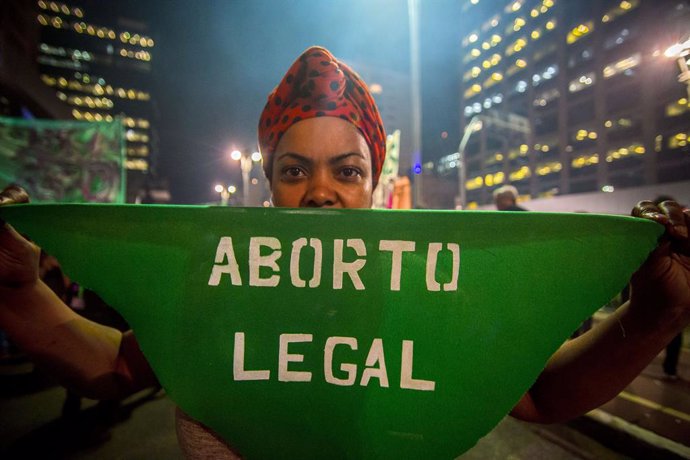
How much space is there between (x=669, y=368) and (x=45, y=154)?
11591 mm

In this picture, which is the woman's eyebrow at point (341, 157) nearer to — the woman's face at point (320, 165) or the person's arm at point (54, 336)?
the woman's face at point (320, 165)

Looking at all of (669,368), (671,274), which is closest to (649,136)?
(669,368)

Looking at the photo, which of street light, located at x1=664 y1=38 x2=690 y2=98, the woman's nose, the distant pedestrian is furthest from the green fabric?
the distant pedestrian

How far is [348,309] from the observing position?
90 cm

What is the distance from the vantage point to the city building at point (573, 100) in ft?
142

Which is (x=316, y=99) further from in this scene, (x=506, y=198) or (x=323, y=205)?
(x=506, y=198)

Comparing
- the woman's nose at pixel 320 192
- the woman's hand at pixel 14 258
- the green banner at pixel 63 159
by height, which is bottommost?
the woman's hand at pixel 14 258

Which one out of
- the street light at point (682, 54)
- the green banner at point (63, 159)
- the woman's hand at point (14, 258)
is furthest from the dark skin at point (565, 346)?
the green banner at point (63, 159)

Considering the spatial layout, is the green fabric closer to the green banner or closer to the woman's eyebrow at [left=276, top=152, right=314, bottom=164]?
the woman's eyebrow at [left=276, top=152, right=314, bottom=164]

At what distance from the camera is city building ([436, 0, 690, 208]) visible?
1700 inches

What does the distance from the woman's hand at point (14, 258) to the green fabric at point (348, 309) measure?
0.05 meters

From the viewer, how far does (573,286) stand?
88cm

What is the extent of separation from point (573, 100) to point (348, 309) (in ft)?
225

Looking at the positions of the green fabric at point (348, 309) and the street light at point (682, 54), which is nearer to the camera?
the green fabric at point (348, 309)
